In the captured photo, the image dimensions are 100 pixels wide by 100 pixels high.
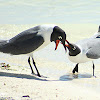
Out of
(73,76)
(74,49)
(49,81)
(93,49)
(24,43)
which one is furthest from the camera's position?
(93,49)

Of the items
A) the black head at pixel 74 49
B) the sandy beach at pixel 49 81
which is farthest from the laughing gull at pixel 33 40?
the black head at pixel 74 49

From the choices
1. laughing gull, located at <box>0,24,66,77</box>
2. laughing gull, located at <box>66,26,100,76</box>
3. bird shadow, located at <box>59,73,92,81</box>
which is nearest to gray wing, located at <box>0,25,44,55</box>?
laughing gull, located at <box>0,24,66,77</box>

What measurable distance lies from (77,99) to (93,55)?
3.41 metres

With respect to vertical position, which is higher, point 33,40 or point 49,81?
point 33,40

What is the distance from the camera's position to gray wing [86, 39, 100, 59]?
7628mm

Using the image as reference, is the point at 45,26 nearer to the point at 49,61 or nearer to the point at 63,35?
the point at 63,35

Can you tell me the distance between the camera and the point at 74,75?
26.2ft

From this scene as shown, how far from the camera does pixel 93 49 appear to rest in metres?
7.93

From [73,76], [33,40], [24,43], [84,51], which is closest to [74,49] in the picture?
[84,51]

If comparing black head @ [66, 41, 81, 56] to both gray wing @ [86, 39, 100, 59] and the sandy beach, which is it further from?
the sandy beach

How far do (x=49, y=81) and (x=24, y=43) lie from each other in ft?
3.78

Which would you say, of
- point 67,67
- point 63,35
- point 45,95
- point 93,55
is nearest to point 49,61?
point 67,67

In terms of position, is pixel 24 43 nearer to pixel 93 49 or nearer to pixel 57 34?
pixel 57 34

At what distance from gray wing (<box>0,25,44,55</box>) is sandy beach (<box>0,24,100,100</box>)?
0.65 m
